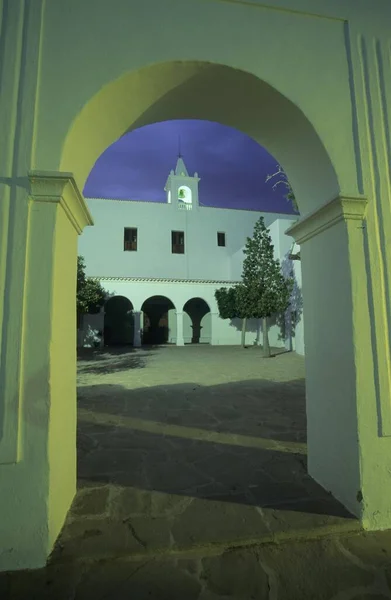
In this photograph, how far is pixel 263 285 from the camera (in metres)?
14.4

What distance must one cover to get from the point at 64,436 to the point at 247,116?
3.11m

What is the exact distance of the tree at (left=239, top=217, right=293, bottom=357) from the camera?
14086 millimetres

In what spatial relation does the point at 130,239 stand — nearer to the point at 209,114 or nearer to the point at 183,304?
the point at 183,304

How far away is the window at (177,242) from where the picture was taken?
75.8ft

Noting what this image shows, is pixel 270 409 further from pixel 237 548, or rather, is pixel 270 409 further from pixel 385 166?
pixel 385 166

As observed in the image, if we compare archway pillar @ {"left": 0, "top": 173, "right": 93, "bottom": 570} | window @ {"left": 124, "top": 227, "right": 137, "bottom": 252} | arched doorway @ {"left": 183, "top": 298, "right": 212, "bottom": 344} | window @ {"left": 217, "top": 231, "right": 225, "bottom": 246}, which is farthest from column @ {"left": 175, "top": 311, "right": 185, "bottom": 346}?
archway pillar @ {"left": 0, "top": 173, "right": 93, "bottom": 570}

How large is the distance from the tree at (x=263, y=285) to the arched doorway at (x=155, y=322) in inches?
371

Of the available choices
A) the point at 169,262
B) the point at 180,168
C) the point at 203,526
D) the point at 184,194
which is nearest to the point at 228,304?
the point at 169,262

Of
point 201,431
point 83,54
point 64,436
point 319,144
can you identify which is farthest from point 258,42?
point 201,431

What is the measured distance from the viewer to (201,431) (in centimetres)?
427

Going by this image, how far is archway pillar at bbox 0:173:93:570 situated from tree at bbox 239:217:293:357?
40.9ft

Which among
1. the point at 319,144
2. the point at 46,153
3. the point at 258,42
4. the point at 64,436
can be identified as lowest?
the point at 64,436

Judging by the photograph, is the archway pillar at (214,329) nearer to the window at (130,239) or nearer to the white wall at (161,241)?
the white wall at (161,241)

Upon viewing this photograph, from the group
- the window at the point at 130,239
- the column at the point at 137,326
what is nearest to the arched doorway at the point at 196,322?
the column at the point at 137,326
